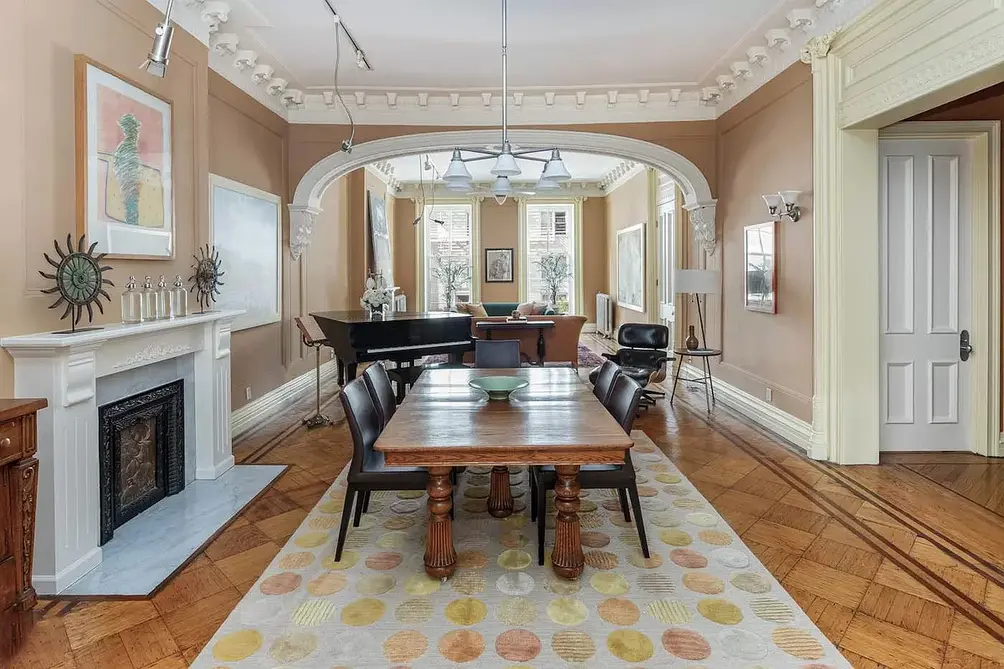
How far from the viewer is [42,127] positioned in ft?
8.92

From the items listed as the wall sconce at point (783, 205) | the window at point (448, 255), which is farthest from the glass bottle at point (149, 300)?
the window at point (448, 255)

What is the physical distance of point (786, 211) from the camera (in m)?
4.84

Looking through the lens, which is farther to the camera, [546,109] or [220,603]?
[546,109]

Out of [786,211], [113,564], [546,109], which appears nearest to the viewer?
[113,564]

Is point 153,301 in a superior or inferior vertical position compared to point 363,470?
superior

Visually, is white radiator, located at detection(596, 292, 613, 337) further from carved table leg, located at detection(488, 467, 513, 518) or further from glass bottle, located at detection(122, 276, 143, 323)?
glass bottle, located at detection(122, 276, 143, 323)

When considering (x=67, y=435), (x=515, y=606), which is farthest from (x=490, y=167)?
(x=515, y=606)

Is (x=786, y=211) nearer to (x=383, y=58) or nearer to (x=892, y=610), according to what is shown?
(x=892, y=610)

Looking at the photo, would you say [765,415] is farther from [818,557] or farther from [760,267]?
[818,557]

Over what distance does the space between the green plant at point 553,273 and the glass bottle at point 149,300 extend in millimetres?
Answer: 10123

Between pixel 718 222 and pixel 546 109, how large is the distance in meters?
2.22

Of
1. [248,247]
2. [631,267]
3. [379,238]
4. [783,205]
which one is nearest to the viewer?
[783,205]

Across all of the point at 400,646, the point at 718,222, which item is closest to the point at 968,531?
the point at 400,646

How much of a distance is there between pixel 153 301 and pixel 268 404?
270cm
